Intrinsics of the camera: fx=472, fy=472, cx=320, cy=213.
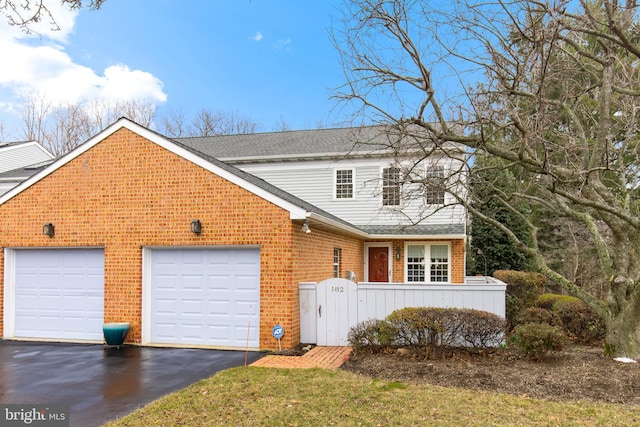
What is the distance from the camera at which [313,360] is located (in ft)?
28.0

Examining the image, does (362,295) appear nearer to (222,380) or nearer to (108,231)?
(222,380)

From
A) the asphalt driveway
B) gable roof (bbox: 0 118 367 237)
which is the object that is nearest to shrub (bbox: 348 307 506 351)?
the asphalt driveway

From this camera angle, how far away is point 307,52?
490 inches

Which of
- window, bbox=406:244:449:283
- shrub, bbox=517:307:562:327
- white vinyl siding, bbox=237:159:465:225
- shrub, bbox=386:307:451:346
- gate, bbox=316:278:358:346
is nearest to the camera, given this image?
shrub, bbox=386:307:451:346

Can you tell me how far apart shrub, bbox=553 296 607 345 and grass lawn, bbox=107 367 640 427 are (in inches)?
223

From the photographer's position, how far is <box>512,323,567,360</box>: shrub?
7.85 metres

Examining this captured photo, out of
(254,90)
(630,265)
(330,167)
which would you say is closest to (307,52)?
(330,167)

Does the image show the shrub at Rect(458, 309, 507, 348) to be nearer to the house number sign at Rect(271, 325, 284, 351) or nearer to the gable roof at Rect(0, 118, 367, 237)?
the house number sign at Rect(271, 325, 284, 351)

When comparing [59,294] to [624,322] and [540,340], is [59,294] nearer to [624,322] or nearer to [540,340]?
[540,340]

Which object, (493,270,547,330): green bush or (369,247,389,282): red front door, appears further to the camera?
(369,247,389,282): red front door

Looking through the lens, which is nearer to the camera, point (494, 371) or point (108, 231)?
point (494, 371)

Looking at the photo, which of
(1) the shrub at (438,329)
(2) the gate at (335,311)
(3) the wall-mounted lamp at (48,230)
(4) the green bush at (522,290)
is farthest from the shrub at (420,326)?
(3) the wall-mounted lamp at (48,230)

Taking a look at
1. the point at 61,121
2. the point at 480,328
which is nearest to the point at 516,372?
Result: the point at 480,328

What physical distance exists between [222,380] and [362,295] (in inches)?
159
